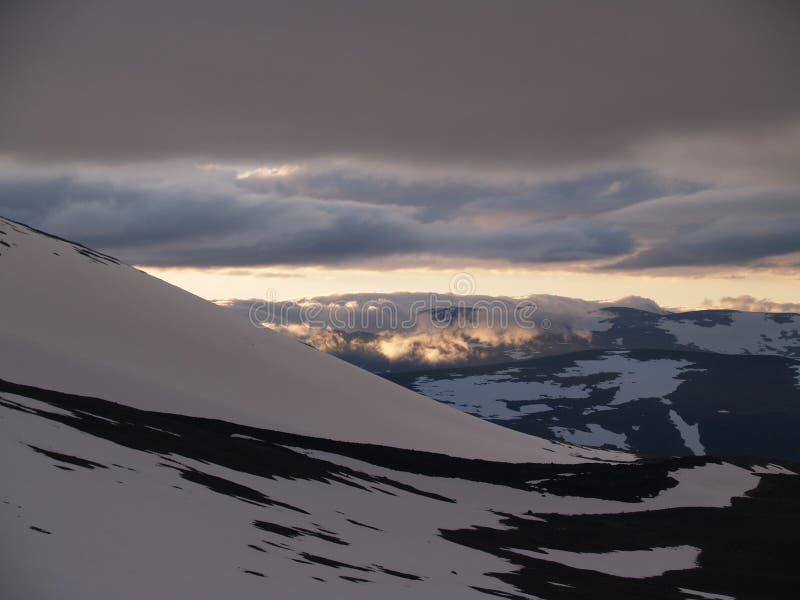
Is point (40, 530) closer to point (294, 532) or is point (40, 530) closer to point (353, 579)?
point (353, 579)

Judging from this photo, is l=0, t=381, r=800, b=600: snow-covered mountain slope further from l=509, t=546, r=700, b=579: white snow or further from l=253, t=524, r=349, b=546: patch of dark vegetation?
l=509, t=546, r=700, b=579: white snow

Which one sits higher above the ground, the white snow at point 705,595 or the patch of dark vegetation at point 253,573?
the patch of dark vegetation at point 253,573

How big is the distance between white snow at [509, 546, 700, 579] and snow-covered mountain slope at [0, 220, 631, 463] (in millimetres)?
54188

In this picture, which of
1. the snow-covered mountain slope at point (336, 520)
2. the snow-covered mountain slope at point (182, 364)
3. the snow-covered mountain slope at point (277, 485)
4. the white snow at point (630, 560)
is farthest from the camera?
the snow-covered mountain slope at point (182, 364)

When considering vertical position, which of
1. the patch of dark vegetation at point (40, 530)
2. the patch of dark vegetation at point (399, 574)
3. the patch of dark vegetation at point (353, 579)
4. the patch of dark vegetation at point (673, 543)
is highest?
the patch of dark vegetation at point (40, 530)

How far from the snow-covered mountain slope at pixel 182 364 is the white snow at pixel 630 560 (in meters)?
54.2

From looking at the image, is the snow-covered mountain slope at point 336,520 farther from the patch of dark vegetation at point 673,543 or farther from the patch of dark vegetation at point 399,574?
the patch of dark vegetation at point 673,543

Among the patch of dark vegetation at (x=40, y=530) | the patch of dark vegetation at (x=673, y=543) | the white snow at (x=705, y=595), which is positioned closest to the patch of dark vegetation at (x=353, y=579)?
the patch of dark vegetation at (x=673, y=543)

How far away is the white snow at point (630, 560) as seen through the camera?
6869 centimetres

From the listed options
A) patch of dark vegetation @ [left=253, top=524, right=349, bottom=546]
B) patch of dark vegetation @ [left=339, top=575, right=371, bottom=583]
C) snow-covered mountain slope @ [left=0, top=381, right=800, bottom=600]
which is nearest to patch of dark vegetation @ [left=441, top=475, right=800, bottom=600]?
snow-covered mountain slope @ [left=0, top=381, right=800, bottom=600]

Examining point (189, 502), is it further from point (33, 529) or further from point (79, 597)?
point (79, 597)

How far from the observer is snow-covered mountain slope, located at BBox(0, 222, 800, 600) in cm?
3375

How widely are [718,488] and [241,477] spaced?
8760cm

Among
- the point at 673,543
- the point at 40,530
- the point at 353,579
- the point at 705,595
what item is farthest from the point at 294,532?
the point at 673,543
